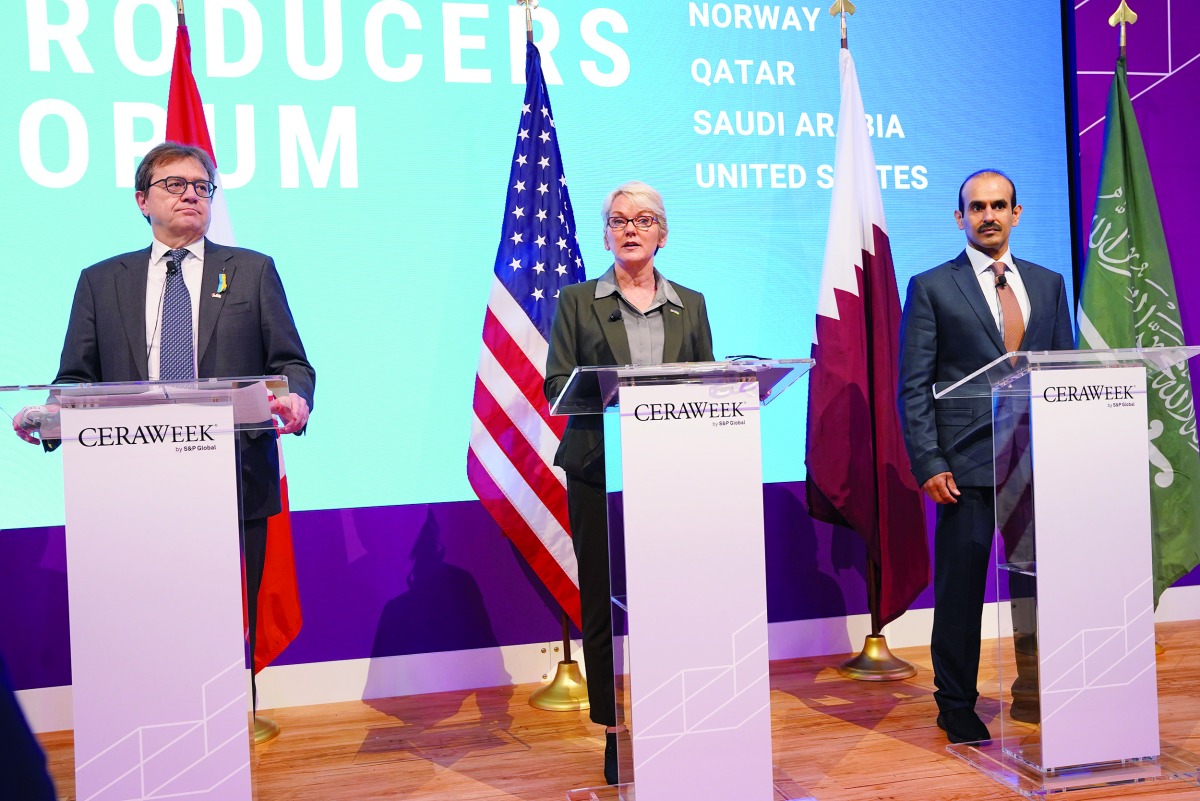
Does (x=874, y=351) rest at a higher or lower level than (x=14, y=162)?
lower

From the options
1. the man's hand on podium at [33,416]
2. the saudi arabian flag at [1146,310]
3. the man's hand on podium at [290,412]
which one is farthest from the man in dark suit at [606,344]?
the saudi arabian flag at [1146,310]

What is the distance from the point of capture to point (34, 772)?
0.81m

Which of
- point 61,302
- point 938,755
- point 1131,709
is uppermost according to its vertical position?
point 61,302

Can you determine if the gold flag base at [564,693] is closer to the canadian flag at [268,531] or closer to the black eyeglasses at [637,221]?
the canadian flag at [268,531]

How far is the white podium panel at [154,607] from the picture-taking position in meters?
2.13

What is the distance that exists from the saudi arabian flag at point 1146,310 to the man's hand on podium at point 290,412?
132 inches

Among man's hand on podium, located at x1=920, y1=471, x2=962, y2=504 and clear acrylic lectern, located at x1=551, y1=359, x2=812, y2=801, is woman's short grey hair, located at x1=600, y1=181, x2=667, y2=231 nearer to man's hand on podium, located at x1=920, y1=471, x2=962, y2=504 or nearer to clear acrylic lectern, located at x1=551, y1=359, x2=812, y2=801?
clear acrylic lectern, located at x1=551, y1=359, x2=812, y2=801

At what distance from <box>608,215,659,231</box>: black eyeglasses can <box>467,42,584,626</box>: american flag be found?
38.2 inches

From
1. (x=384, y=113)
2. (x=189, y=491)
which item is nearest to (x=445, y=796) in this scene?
(x=189, y=491)

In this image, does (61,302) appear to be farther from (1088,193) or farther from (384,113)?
(1088,193)

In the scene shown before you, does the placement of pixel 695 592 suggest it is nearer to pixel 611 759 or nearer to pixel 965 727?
pixel 611 759

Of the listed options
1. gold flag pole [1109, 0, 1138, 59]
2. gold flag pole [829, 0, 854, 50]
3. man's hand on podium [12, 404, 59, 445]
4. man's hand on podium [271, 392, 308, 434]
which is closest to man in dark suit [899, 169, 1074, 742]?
A: gold flag pole [829, 0, 854, 50]

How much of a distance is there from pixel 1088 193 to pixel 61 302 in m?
4.44

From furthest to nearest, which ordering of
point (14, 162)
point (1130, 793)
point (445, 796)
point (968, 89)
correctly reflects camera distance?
1. point (968, 89)
2. point (14, 162)
3. point (445, 796)
4. point (1130, 793)
